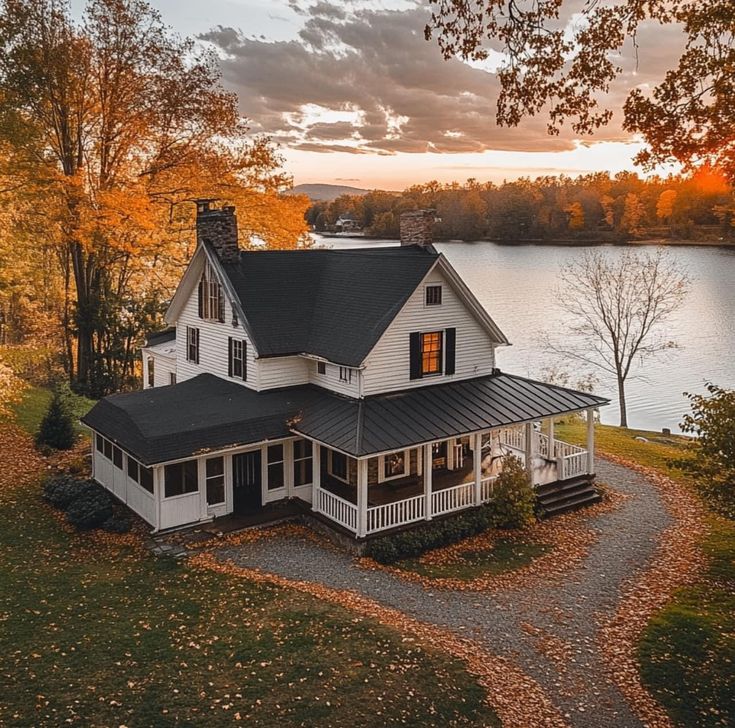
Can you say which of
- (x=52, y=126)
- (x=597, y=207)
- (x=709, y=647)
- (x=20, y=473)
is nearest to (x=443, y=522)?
(x=709, y=647)

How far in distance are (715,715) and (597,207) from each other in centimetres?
7083

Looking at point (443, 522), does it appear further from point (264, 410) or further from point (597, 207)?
point (597, 207)

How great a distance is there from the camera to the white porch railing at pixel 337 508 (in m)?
17.6

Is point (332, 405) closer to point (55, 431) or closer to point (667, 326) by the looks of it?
point (55, 431)

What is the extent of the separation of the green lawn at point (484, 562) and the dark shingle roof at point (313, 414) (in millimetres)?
3085

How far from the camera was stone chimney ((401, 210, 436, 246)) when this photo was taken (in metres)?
23.3

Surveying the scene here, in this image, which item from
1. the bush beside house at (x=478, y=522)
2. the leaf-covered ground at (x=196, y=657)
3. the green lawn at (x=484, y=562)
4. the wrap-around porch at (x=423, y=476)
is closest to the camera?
the leaf-covered ground at (x=196, y=657)

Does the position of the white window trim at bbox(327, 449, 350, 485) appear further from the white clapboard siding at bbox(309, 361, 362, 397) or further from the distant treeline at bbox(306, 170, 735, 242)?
the distant treeline at bbox(306, 170, 735, 242)

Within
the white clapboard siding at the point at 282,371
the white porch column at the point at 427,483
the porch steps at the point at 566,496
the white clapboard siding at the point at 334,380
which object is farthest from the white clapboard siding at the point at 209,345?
the porch steps at the point at 566,496

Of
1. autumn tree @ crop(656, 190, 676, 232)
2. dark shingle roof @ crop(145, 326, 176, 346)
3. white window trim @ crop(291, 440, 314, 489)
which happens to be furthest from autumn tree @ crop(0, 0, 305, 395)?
autumn tree @ crop(656, 190, 676, 232)

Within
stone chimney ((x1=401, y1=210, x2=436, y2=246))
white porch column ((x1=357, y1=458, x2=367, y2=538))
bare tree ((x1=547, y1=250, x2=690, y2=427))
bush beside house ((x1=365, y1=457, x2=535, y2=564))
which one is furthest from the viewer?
bare tree ((x1=547, y1=250, x2=690, y2=427))

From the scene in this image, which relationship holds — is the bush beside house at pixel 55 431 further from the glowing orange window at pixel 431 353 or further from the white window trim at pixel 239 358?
the glowing orange window at pixel 431 353

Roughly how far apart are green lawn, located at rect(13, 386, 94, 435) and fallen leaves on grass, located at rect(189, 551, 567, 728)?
15.1 m

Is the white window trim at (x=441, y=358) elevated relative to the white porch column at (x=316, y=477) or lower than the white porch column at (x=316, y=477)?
elevated
